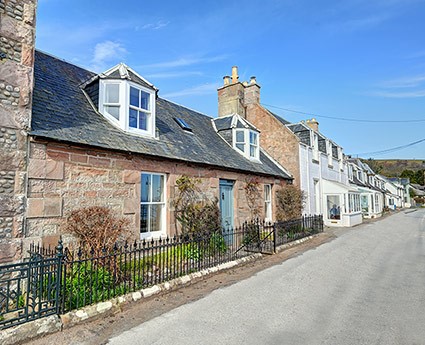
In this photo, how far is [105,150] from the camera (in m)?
7.73

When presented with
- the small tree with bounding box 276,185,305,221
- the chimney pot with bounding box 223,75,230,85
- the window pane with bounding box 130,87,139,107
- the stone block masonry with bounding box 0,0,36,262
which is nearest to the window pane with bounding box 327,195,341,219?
the small tree with bounding box 276,185,305,221

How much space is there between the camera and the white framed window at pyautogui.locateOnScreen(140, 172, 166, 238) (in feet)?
29.4

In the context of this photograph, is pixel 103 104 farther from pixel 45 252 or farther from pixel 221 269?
pixel 221 269

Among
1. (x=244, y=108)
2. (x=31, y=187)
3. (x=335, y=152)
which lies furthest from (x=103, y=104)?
(x=335, y=152)

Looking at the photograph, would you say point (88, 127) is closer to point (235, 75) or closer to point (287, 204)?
point (287, 204)

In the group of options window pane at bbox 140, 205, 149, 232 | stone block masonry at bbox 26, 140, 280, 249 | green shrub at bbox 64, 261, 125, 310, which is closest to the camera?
green shrub at bbox 64, 261, 125, 310

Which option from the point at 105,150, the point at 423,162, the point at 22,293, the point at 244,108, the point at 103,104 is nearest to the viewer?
the point at 22,293

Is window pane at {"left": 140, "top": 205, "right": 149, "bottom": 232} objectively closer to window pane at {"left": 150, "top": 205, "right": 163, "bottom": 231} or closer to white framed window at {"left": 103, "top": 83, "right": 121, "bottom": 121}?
window pane at {"left": 150, "top": 205, "right": 163, "bottom": 231}

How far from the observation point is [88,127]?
8031 millimetres

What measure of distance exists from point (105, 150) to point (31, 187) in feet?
6.83

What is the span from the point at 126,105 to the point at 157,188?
2.95m

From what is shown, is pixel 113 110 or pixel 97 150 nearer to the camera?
pixel 97 150

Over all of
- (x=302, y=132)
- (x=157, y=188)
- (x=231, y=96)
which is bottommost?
(x=157, y=188)

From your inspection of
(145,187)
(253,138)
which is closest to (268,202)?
(253,138)
